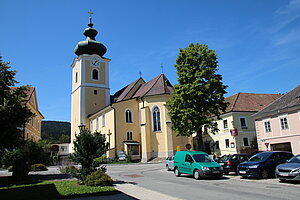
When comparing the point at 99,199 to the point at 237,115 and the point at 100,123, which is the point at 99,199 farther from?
the point at 100,123

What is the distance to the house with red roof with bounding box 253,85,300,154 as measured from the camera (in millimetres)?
24016

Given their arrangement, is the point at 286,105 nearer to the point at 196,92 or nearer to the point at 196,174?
the point at 196,92

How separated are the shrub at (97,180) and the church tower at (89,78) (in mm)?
35365

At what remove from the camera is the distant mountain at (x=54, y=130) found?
110 meters

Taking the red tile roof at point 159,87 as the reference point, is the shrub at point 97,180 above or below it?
below

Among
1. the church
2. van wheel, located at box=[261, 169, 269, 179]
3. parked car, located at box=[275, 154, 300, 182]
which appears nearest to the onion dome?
the church

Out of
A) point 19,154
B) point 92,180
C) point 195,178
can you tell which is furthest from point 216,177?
point 19,154

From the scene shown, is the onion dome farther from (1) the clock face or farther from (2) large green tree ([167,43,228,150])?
(2) large green tree ([167,43,228,150])

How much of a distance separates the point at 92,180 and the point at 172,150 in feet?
79.7

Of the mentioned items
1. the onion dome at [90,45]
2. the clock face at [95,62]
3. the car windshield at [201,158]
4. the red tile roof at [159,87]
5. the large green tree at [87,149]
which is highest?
the onion dome at [90,45]

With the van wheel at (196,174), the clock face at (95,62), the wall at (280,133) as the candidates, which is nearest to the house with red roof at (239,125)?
the wall at (280,133)

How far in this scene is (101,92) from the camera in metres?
50.1

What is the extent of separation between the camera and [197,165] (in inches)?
641

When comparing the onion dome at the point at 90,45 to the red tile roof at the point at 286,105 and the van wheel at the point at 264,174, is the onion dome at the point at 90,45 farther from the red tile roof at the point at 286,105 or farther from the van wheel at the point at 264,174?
the van wheel at the point at 264,174
